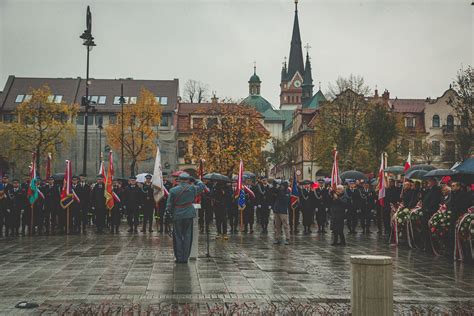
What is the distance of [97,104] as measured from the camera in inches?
3046

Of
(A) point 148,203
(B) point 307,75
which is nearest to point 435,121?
(B) point 307,75

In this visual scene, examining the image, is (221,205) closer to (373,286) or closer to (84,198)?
(84,198)

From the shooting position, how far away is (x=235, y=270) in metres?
13.0

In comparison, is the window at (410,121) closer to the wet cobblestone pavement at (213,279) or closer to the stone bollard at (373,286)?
the wet cobblestone pavement at (213,279)

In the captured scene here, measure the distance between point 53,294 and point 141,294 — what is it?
52.7 inches

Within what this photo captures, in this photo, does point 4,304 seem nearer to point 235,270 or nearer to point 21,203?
point 235,270

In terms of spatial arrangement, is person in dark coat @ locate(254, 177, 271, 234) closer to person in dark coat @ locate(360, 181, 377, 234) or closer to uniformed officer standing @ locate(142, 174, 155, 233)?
person in dark coat @ locate(360, 181, 377, 234)

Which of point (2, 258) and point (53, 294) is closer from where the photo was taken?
point (53, 294)

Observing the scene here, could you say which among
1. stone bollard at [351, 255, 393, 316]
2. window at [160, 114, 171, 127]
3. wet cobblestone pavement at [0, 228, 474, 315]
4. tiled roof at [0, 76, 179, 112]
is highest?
tiled roof at [0, 76, 179, 112]

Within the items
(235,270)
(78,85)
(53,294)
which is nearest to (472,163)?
(235,270)

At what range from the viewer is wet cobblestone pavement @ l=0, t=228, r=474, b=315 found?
9109 mm

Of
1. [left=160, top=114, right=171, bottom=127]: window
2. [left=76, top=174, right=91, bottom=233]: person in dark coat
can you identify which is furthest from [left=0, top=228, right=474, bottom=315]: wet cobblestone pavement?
[left=160, top=114, right=171, bottom=127]: window

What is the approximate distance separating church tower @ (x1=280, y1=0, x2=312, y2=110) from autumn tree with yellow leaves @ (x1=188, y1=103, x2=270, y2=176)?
82792 millimetres

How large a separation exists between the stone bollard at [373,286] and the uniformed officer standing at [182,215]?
7.62 meters
